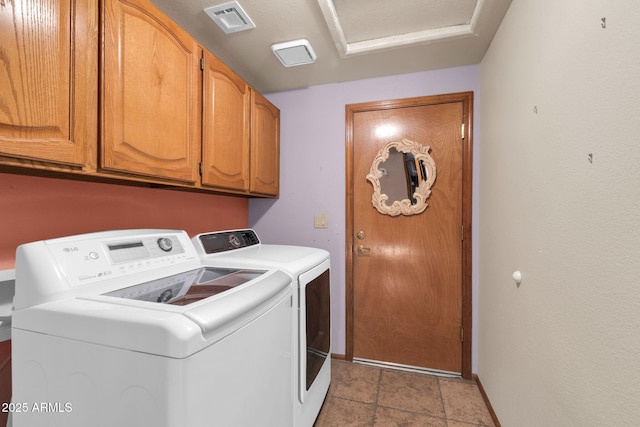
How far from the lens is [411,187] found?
2043 millimetres

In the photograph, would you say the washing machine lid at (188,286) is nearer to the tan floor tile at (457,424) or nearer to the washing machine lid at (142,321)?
the washing machine lid at (142,321)

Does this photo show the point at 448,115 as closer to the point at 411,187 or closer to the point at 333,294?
the point at 411,187

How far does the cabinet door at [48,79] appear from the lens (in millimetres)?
717

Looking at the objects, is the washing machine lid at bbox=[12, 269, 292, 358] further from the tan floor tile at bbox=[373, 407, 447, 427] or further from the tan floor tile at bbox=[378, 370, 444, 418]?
the tan floor tile at bbox=[378, 370, 444, 418]

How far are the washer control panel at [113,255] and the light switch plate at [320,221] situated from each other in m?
1.19

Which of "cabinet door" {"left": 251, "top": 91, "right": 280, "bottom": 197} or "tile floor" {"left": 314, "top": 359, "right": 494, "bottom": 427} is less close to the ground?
"cabinet door" {"left": 251, "top": 91, "right": 280, "bottom": 197}

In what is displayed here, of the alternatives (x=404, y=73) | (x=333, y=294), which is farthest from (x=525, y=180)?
(x=333, y=294)

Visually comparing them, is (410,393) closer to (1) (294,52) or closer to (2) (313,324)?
(2) (313,324)

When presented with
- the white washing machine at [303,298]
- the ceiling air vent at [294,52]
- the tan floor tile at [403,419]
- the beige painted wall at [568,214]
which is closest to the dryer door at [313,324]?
the white washing machine at [303,298]

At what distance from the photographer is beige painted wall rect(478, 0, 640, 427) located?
655 mm

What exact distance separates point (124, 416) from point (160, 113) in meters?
1.10

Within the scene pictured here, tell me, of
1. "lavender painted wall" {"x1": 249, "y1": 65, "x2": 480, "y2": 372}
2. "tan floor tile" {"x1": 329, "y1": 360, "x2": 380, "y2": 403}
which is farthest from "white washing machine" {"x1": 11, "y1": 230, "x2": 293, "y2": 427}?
"lavender painted wall" {"x1": 249, "y1": 65, "x2": 480, "y2": 372}

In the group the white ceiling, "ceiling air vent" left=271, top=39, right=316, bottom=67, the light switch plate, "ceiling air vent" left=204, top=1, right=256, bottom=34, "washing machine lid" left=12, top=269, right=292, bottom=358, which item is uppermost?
the white ceiling

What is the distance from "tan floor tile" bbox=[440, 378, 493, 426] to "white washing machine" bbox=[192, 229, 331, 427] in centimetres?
80
